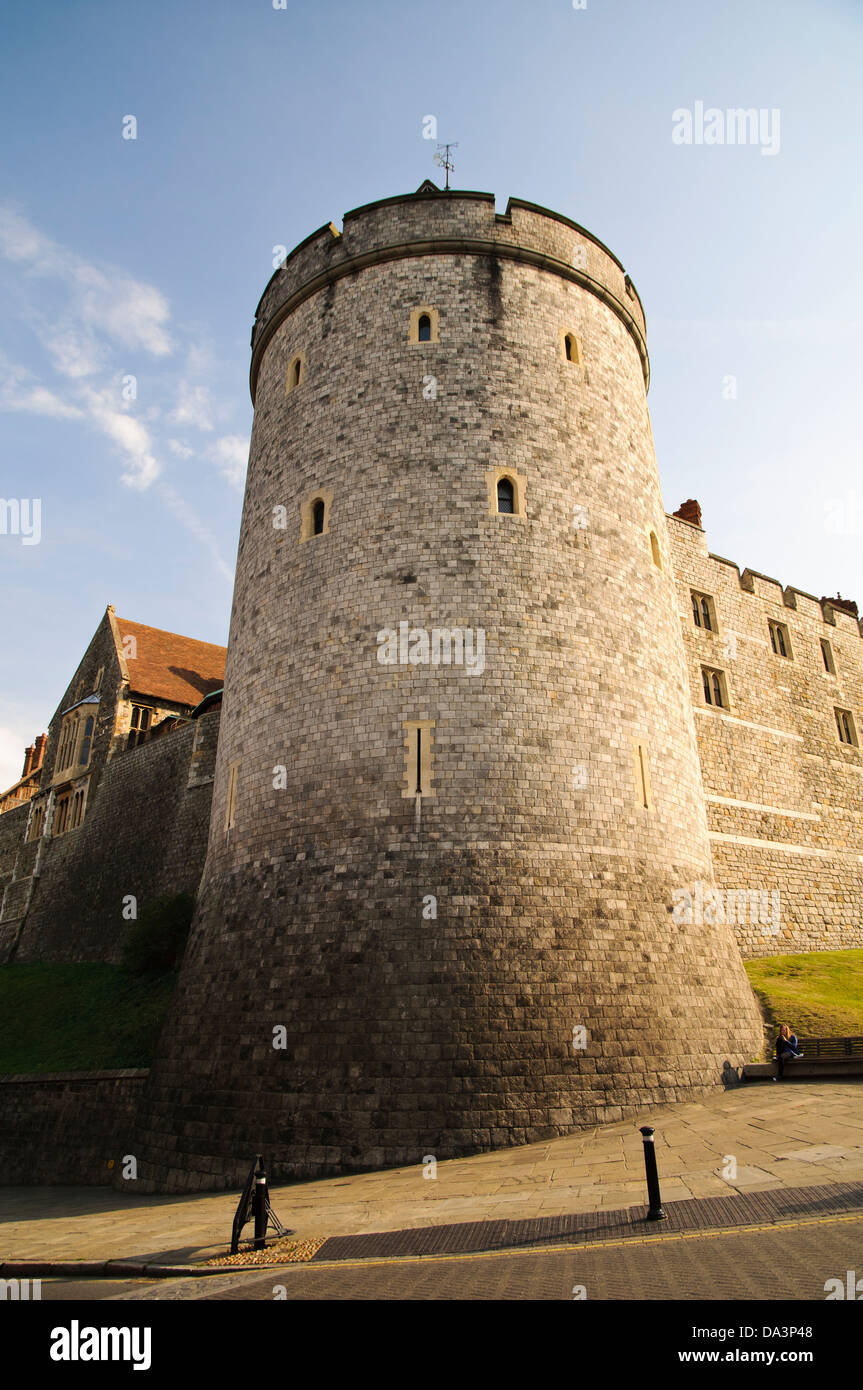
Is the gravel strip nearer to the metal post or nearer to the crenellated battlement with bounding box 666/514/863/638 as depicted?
the metal post

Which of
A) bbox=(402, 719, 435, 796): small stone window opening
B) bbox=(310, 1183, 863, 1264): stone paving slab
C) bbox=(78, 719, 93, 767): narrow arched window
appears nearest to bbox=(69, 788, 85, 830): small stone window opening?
bbox=(78, 719, 93, 767): narrow arched window

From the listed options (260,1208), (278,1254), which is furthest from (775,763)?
(278,1254)

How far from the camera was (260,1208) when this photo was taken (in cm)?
717

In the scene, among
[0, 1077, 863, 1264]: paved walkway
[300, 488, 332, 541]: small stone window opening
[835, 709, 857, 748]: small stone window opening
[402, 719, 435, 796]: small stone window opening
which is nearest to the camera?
[0, 1077, 863, 1264]: paved walkway

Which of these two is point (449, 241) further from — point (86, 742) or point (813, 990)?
point (86, 742)

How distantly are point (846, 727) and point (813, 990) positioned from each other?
11.8 m

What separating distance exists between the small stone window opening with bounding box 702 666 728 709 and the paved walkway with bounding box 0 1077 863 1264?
1095cm

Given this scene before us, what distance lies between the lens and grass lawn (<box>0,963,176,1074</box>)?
49.3 feet

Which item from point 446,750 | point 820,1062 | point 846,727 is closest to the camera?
point 820,1062

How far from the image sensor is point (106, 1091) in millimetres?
13562

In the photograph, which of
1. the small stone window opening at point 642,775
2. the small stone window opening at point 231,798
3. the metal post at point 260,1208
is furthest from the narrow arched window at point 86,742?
the metal post at point 260,1208

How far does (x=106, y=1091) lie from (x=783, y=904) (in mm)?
14837

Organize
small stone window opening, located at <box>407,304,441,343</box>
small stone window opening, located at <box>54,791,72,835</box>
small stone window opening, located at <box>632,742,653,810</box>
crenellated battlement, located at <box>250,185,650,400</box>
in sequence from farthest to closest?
small stone window opening, located at <box>54,791,72,835</box> < crenellated battlement, located at <box>250,185,650,400</box> < small stone window opening, located at <box>407,304,441,343</box> < small stone window opening, located at <box>632,742,653,810</box>

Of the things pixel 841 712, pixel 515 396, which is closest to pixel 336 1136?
pixel 515 396
